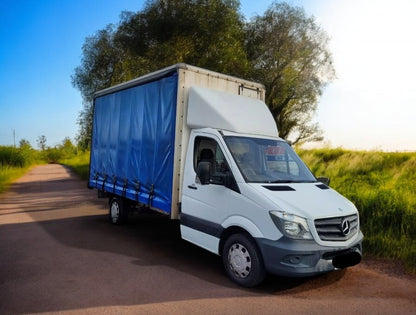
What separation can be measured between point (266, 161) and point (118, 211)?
465 centimetres

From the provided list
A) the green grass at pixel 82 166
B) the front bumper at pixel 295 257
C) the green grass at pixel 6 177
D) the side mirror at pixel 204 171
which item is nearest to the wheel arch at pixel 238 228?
the front bumper at pixel 295 257

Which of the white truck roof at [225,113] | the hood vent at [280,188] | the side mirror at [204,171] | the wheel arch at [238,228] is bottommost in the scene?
the wheel arch at [238,228]

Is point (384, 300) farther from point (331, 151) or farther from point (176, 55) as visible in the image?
point (331, 151)

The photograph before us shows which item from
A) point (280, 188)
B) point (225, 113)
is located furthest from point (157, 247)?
point (280, 188)

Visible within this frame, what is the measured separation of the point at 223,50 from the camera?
1789 cm

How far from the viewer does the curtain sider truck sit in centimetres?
459

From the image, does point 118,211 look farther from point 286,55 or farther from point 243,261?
point 286,55

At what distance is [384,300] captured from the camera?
4.68 metres

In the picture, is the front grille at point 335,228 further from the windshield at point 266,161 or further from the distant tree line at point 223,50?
the distant tree line at point 223,50

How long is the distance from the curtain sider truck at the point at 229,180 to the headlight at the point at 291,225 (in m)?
0.01

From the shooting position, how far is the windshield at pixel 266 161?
535cm

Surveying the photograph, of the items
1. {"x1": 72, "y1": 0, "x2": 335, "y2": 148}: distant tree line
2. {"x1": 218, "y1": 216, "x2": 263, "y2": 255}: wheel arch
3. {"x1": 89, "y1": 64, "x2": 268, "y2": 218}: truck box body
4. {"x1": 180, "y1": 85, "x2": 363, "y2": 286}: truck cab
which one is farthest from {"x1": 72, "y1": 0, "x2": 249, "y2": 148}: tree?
{"x1": 218, "y1": 216, "x2": 263, "y2": 255}: wheel arch

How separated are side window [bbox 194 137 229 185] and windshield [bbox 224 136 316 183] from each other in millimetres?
250

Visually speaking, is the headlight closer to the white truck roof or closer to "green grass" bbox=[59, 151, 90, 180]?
the white truck roof
